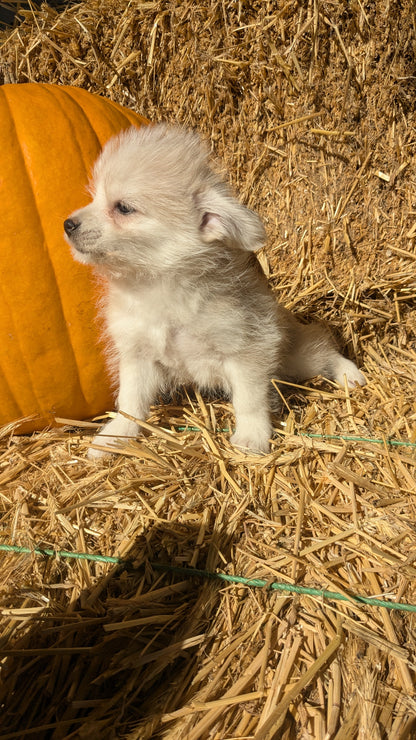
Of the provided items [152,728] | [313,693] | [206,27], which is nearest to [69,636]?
[152,728]

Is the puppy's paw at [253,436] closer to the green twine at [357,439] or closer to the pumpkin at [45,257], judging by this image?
the green twine at [357,439]

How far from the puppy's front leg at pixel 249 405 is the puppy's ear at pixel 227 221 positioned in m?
0.49

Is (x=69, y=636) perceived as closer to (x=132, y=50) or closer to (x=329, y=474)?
(x=329, y=474)

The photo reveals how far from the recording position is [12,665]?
4.12ft

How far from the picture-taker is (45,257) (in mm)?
2014

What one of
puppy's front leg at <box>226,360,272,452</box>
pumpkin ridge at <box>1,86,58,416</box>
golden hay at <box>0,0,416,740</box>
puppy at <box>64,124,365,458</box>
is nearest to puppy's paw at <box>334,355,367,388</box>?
golden hay at <box>0,0,416,740</box>

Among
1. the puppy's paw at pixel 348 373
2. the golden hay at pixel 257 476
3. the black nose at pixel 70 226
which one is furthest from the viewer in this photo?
the puppy's paw at pixel 348 373

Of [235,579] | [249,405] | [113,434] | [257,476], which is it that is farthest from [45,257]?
[235,579]

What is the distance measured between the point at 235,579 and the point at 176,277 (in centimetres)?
102

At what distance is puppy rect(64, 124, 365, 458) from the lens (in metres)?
1.73

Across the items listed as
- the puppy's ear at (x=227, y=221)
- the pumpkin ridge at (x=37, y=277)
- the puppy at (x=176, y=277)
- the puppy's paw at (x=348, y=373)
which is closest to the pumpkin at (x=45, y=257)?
the pumpkin ridge at (x=37, y=277)

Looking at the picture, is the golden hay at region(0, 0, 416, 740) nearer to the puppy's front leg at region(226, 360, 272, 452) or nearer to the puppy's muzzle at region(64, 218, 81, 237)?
the puppy's front leg at region(226, 360, 272, 452)

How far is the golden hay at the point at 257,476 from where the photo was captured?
3.96 feet

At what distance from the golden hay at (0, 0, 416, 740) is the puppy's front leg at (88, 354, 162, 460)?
0.35 feet
